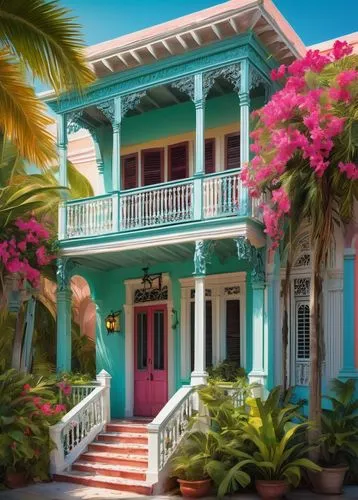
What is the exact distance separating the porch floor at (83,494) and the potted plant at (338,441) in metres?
0.22

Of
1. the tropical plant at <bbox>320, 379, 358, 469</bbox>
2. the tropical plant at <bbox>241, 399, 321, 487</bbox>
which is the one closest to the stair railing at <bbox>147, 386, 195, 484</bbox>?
the tropical plant at <bbox>241, 399, 321, 487</bbox>

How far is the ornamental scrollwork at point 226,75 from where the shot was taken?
1182 cm

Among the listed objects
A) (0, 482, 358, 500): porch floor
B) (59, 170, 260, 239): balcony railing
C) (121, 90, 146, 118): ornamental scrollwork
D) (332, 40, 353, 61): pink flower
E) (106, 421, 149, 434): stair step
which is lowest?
(0, 482, 358, 500): porch floor

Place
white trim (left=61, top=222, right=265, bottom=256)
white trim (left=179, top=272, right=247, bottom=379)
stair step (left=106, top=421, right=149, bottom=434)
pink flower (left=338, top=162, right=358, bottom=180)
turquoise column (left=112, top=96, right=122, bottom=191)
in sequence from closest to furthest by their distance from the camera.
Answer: pink flower (left=338, top=162, right=358, bottom=180)
white trim (left=61, top=222, right=265, bottom=256)
stair step (left=106, top=421, right=149, bottom=434)
turquoise column (left=112, top=96, right=122, bottom=191)
white trim (left=179, top=272, right=247, bottom=379)

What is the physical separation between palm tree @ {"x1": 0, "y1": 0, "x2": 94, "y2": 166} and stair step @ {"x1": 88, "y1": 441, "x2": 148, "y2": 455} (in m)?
5.29

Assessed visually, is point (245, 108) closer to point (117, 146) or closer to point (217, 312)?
point (117, 146)

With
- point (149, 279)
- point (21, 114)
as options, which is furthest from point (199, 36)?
point (149, 279)

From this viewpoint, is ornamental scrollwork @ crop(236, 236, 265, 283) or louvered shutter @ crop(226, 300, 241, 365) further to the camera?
louvered shutter @ crop(226, 300, 241, 365)

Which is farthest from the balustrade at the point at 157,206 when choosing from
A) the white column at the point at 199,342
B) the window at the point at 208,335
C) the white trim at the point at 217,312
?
the window at the point at 208,335

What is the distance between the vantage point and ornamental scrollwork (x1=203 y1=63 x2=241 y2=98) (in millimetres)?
11820

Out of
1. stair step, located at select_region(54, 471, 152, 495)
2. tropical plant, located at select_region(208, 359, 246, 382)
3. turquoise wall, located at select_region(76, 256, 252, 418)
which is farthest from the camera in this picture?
turquoise wall, located at select_region(76, 256, 252, 418)

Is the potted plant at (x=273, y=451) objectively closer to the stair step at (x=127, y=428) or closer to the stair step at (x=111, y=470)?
the stair step at (x=111, y=470)

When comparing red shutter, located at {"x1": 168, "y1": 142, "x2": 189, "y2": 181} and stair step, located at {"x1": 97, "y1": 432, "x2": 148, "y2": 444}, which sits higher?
red shutter, located at {"x1": 168, "y1": 142, "x2": 189, "y2": 181}

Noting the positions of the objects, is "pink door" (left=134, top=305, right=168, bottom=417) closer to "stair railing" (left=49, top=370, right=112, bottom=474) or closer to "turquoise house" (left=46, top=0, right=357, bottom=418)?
"turquoise house" (left=46, top=0, right=357, bottom=418)
